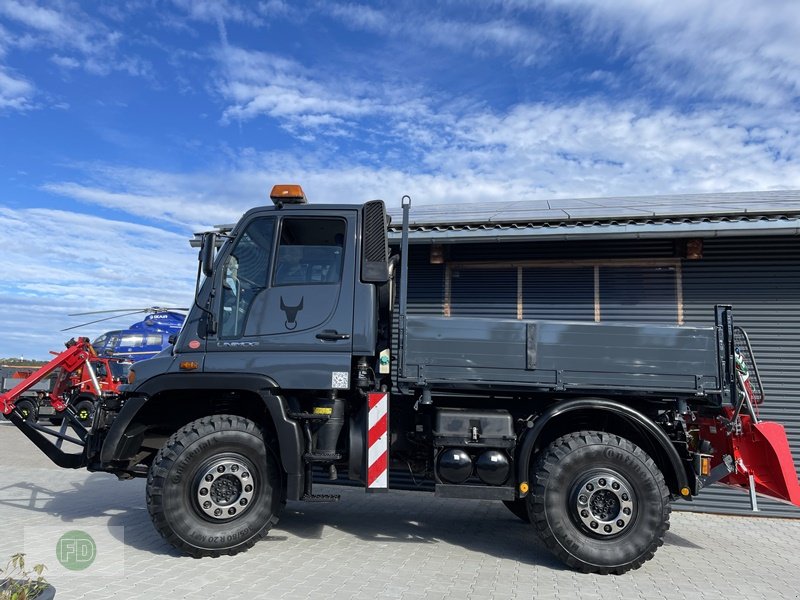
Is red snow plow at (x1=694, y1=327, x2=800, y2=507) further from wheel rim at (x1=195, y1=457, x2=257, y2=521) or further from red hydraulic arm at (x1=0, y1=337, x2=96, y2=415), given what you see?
red hydraulic arm at (x1=0, y1=337, x2=96, y2=415)

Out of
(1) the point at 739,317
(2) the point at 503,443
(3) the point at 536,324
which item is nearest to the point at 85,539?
(2) the point at 503,443

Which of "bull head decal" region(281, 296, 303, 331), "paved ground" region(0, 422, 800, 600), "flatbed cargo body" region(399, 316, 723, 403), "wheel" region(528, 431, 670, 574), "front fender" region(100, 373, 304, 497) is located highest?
"bull head decal" region(281, 296, 303, 331)

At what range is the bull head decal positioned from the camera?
5.21 m

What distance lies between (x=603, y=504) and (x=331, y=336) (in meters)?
2.75

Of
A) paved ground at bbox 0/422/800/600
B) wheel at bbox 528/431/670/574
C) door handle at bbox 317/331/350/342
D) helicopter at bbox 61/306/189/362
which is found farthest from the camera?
helicopter at bbox 61/306/189/362

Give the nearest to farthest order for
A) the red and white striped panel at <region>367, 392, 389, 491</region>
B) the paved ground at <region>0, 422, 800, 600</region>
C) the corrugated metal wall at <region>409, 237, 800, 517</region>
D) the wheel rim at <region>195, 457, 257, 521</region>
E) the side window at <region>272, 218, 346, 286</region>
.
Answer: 1. the paved ground at <region>0, 422, 800, 600</region>
2. the wheel rim at <region>195, 457, 257, 521</region>
3. the red and white striped panel at <region>367, 392, 389, 491</region>
4. the side window at <region>272, 218, 346, 286</region>
5. the corrugated metal wall at <region>409, 237, 800, 517</region>

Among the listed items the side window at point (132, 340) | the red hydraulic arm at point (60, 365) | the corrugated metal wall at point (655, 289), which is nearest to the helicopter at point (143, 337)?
the side window at point (132, 340)

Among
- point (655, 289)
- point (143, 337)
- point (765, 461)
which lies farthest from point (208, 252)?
point (143, 337)

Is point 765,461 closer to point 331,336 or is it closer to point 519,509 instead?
point 519,509

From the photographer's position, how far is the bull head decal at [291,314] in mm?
5211

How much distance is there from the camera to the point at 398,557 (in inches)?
203

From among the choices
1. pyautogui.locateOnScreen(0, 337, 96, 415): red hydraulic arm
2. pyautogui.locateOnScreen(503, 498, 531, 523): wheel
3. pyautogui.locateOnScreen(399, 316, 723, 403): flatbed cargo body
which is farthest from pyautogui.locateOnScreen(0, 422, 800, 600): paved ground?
pyautogui.locateOnScreen(399, 316, 723, 403): flatbed cargo body

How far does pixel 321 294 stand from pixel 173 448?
1838 millimetres

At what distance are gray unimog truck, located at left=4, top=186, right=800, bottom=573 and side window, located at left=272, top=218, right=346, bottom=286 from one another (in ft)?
0.06
